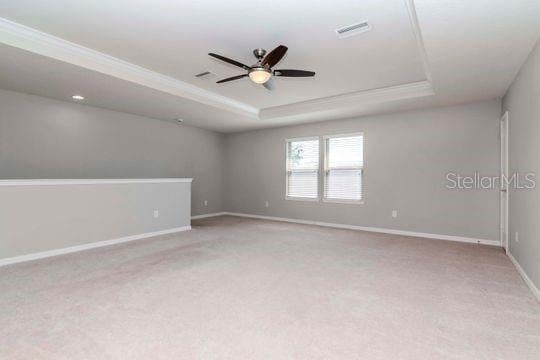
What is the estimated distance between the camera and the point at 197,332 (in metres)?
1.93

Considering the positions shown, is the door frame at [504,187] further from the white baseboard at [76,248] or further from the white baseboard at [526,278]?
the white baseboard at [76,248]

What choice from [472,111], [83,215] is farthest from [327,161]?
[83,215]

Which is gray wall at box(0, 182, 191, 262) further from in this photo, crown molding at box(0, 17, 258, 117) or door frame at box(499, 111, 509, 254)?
door frame at box(499, 111, 509, 254)

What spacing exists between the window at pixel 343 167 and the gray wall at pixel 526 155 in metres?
2.53

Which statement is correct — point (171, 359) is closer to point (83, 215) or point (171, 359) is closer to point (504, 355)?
point (504, 355)

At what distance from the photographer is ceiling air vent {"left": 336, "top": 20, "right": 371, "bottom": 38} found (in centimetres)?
269

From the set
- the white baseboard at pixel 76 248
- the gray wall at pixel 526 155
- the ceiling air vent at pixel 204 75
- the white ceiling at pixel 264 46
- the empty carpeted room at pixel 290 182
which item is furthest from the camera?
the ceiling air vent at pixel 204 75

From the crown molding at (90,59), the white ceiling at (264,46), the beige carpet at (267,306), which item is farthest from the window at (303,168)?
the beige carpet at (267,306)

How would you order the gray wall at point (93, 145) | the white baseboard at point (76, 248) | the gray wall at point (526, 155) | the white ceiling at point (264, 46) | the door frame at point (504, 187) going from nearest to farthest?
the white ceiling at point (264, 46) → the gray wall at point (526, 155) → the white baseboard at point (76, 248) → the door frame at point (504, 187) → the gray wall at point (93, 145)

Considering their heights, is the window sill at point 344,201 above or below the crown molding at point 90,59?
below

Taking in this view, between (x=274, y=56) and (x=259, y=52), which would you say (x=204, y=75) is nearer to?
(x=259, y=52)

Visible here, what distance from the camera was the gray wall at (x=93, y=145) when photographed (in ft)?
14.3

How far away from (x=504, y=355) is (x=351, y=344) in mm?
922

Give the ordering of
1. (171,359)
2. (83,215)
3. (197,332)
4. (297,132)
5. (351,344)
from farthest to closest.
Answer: (297,132) < (83,215) < (197,332) < (351,344) < (171,359)
